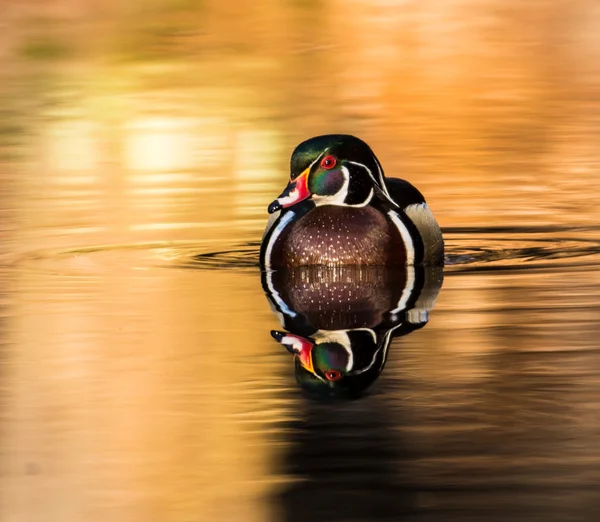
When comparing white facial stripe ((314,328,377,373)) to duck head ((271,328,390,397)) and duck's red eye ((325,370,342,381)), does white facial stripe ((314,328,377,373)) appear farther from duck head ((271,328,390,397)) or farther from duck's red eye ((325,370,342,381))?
duck's red eye ((325,370,342,381))

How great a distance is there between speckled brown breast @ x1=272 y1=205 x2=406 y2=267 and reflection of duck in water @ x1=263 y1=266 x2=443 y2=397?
64mm

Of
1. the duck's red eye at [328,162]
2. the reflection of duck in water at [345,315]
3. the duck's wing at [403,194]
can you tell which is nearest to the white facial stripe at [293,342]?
the reflection of duck in water at [345,315]

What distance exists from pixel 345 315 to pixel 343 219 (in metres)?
1.88

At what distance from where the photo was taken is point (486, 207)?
14.2 m

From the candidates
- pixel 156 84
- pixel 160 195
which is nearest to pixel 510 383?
pixel 160 195

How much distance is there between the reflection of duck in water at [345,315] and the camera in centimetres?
832

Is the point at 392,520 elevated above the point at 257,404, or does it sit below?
above

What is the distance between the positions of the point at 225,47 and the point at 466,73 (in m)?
4.73

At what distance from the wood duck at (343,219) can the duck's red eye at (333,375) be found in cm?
314

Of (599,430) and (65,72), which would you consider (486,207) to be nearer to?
(599,430)

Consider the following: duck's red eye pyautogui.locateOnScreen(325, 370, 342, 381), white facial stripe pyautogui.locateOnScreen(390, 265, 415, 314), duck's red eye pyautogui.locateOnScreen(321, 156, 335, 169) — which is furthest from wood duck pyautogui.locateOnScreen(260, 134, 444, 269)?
duck's red eye pyautogui.locateOnScreen(325, 370, 342, 381)

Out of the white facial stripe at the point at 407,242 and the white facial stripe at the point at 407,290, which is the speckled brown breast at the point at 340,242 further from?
the white facial stripe at the point at 407,290

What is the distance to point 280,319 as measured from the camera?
9.77 meters

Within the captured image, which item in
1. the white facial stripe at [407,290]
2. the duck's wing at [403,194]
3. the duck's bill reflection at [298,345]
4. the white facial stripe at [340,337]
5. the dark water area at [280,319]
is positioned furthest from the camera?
the duck's wing at [403,194]
